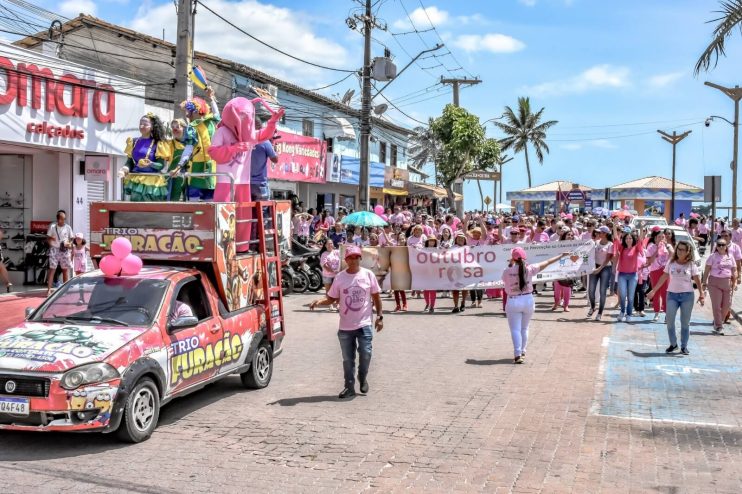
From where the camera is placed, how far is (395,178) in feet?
147

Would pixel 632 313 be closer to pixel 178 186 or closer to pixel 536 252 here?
pixel 536 252

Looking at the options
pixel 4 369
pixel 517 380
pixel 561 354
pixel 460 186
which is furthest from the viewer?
pixel 460 186

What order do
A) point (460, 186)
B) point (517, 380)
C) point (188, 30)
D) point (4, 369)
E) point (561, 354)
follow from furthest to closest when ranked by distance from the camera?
1. point (460, 186)
2. point (188, 30)
3. point (561, 354)
4. point (517, 380)
5. point (4, 369)

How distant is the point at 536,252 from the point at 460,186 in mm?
31813

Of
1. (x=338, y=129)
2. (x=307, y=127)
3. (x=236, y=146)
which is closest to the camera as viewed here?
(x=236, y=146)

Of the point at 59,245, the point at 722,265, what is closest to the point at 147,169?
the point at 59,245

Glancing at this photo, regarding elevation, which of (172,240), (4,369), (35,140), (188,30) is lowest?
(4,369)

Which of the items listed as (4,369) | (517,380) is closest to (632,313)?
(517,380)

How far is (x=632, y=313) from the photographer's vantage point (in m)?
16.2

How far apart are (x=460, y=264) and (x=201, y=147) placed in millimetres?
9109

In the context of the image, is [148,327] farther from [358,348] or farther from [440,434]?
[440,434]

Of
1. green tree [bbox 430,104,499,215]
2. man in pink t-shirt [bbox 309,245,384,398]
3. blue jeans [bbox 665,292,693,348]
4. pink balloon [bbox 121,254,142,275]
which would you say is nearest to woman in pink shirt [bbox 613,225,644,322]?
blue jeans [bbox 665,292,693,348]

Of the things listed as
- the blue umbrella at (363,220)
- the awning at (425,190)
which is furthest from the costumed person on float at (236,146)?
the awning at (425,190)

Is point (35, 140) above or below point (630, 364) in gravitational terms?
above
